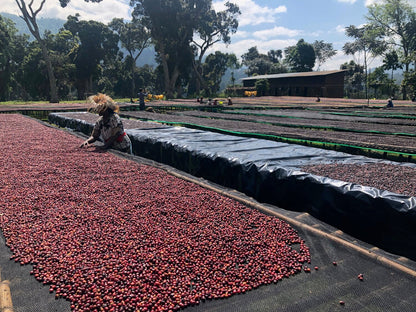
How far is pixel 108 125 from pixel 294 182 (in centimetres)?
416

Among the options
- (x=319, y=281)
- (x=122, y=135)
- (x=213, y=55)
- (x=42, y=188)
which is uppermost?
(x=213, y=55)

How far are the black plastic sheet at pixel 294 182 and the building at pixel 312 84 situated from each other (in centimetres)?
3329

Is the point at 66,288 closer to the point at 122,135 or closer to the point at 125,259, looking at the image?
the point at 125,259

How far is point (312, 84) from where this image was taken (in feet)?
125

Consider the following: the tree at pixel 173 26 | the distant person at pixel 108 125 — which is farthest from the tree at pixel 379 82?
the distant person at pixel 108 125

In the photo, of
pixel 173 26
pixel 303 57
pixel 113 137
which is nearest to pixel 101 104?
pixel 113 137

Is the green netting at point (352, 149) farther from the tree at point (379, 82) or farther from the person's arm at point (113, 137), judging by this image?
the tree at point (379, 82)

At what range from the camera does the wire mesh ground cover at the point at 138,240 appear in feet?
7.17

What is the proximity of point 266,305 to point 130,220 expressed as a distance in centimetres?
165

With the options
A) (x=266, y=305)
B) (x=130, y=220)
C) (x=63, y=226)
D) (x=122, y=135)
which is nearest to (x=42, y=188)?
(x=63, y=226)

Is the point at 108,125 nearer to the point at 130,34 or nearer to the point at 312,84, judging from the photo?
the point at 312,84

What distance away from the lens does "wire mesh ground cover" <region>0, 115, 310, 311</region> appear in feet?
7.17

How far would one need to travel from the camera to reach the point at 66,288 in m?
2.17

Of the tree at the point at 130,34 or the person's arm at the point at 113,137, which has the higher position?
the tree at the point at 130,34
